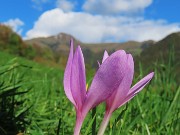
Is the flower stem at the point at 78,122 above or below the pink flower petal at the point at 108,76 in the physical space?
below

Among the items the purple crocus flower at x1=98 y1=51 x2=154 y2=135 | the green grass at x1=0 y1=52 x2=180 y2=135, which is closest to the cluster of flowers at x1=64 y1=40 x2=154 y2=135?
the purple crocus flower at x1=98 y1=51 x2=154 y2=135

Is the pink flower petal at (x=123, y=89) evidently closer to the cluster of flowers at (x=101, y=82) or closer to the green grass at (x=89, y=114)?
the cluster of flowers at (x=101, y=82)

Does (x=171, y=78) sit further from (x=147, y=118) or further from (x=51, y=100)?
(x=51, y=100)

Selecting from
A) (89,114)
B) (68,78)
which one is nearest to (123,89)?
(68,78)

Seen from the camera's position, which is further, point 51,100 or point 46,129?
point 51,100

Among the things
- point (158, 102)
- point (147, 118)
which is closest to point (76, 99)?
Answer: point (147, 118)

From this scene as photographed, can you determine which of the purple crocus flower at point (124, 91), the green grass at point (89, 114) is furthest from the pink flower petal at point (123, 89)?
the green grass at point (89, 114)

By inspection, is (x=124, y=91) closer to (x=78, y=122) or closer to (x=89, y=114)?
(x=78, y=122)

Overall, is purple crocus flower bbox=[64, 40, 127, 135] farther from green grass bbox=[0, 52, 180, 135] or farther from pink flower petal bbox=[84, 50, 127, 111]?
green grass bbox=[0, 52, 180, 135]
